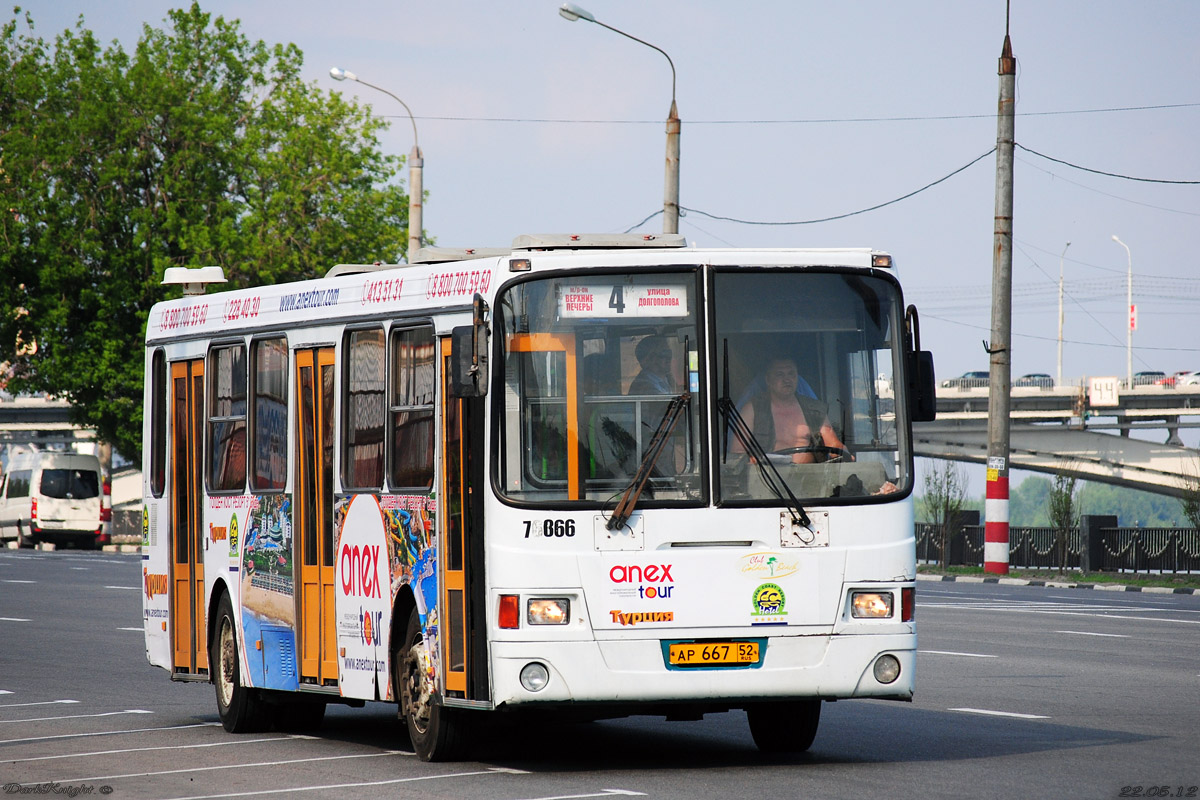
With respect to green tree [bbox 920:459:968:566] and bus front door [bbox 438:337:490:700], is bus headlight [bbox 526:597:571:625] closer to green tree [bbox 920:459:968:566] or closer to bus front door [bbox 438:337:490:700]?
bus front door [bbox 438:337:490:700]

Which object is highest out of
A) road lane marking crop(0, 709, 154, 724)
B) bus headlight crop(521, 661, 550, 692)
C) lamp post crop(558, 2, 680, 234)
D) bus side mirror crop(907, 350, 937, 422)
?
lamp post crop(558, 2, 680, 234)

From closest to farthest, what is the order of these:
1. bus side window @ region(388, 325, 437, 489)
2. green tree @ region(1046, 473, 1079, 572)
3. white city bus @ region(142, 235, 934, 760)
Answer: white city bus @ region(142, 235, 934, 760), bus side window @ region(388, 325, 437, 489), green tree @ region(1046, 473, 1079, 572)

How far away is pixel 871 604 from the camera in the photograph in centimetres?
1020

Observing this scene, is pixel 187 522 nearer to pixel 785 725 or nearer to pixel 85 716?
pixel 85 716

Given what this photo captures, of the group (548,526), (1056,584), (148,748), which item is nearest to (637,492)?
(548,526)

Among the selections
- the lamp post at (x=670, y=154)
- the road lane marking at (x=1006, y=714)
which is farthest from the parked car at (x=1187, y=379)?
the road lane marking at (x=1006, y=714)

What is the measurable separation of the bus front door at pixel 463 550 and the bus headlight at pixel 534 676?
24 centimetres

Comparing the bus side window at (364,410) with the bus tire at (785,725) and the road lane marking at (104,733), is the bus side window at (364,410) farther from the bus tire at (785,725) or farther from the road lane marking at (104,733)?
the road lane marking at (104,733)

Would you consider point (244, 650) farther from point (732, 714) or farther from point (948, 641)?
point (948, 641)

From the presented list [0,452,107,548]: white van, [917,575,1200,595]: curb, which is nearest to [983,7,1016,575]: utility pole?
[917,575,1200,595]: curb

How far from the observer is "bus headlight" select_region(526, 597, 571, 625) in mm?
9883

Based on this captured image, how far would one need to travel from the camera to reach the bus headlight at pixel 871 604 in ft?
33.4

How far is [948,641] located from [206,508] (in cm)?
964

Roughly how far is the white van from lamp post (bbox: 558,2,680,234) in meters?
30.4
